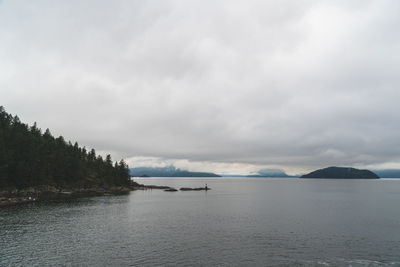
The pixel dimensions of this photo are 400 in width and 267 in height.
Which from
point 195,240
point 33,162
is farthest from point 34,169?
point 195,240

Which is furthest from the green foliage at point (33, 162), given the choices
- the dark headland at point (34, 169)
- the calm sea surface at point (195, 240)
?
the calm sea surface at point (195, 240)

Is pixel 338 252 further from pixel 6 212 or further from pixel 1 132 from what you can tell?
pixel 1 132

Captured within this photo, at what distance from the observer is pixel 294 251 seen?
163 feet

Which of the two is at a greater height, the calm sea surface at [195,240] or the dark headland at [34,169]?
the dark headland at [34,169]

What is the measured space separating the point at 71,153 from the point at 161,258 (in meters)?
173

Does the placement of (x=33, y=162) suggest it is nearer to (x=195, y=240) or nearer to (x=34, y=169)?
(x=34, y=169)

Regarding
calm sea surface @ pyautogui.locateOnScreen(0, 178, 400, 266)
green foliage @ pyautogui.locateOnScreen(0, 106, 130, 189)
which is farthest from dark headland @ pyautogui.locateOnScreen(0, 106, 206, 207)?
calm sea surface @ pyautogui.locateOnScreen(0, 178, 400, 266)

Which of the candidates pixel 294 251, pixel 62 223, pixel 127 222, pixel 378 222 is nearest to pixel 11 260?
pixel 62 223

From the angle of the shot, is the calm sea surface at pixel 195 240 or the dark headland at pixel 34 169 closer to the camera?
the calm sea surface at pixel 195 240

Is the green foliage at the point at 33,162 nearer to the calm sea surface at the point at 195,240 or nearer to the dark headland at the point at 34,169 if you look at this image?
the dark headland at the point at 34,169

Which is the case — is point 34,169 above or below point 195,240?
above

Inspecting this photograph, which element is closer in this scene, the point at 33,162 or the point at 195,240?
the point at 195,240

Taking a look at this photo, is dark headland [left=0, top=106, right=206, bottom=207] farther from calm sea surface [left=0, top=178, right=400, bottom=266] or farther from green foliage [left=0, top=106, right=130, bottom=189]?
calm sea surface [left=0, top=178, right=400, bottom=266]

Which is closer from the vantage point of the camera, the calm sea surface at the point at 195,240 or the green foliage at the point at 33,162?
the calm sea surface at the point at 195,240
